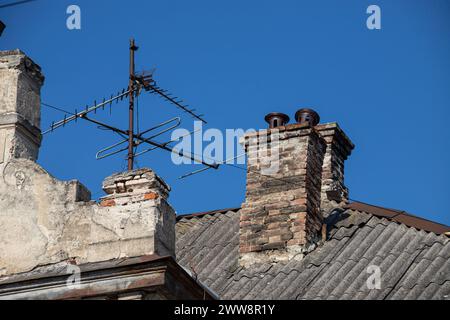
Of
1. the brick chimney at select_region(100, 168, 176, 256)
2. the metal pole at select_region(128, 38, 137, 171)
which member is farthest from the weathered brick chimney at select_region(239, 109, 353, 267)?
the brick chimney at select_region(100, 168, 176, 256)

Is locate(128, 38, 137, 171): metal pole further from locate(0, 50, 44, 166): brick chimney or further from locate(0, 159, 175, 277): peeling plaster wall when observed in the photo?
locate(0, 159, 175, 277): peeling plaster wall

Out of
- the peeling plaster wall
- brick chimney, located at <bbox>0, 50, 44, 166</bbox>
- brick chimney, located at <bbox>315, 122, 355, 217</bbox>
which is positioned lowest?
the peeling plaster wall

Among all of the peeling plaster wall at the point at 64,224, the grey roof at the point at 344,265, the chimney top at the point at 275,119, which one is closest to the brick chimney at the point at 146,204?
the peeling plaster wall at the point at 64,224

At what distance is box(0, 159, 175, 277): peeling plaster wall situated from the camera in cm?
1327

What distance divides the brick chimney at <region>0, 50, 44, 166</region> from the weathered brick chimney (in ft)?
14.1

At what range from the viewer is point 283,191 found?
17938mm

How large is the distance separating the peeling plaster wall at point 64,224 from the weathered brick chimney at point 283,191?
426cm

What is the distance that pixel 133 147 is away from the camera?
59.4 feet

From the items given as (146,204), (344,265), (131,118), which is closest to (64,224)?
(146,204)

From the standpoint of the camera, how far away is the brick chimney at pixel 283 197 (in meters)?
17.6

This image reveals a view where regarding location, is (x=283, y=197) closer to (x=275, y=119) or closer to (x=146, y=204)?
(x=275, y=119)

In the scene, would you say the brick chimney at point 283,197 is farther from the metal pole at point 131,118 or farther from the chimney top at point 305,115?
the metal pole at point 131,118
